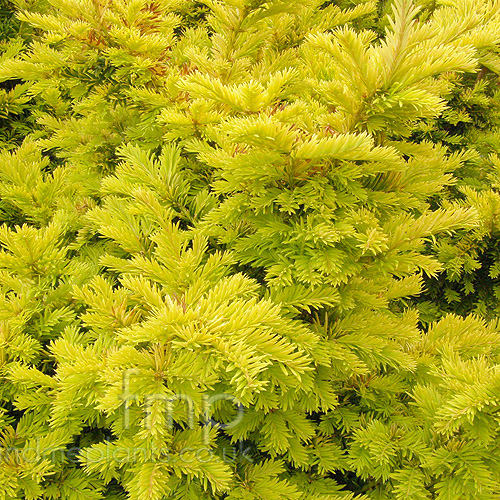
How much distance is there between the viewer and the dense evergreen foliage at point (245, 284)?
0.98m

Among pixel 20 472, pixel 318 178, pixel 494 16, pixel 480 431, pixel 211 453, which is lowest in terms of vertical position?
pixel 20 472

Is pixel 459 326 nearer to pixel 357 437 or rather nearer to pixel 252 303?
pixel 357 437

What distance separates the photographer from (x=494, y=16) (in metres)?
1.21

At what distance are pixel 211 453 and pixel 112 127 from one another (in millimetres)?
1346

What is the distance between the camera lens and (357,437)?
4.29ft

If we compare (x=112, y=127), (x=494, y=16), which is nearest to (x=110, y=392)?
(x=112, y=127)

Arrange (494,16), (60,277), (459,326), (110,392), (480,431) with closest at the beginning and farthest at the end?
(110,392) < (480,431) < (494,16) < (60,277) < (459,326)

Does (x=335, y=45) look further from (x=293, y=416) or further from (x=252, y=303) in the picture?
(x=293, y=416)

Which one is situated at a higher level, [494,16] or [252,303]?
[494,16]

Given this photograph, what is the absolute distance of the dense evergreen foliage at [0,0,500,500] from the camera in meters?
0.98

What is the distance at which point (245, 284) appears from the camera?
3.67 ft

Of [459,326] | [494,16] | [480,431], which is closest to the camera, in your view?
[480,431]

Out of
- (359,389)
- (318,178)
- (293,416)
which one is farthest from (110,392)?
(359,389)

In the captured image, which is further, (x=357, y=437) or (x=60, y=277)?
(x=60, y=277)
